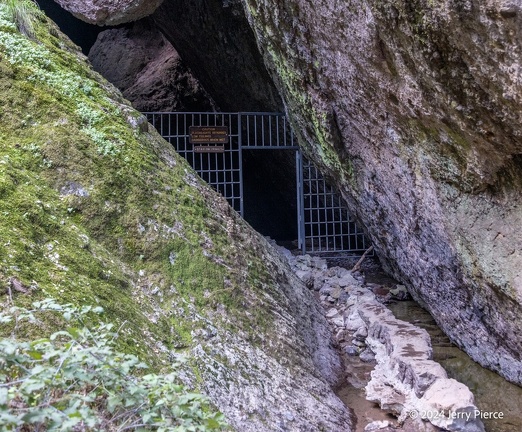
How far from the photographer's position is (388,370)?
13.7 ft

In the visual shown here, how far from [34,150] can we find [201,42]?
21.4 feet

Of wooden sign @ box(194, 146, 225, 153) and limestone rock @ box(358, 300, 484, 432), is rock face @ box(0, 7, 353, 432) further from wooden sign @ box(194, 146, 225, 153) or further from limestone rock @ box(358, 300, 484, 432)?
wooden sign @ box(194, 146, 225, 153)

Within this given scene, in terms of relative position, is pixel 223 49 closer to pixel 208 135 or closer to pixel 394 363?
pixel 208 135

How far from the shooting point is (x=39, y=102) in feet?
12.6

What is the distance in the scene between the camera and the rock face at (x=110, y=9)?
6421 millimetres

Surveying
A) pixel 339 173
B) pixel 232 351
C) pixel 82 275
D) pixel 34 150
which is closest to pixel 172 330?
pixel 232 351

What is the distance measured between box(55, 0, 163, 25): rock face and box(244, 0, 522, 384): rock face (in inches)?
76.8

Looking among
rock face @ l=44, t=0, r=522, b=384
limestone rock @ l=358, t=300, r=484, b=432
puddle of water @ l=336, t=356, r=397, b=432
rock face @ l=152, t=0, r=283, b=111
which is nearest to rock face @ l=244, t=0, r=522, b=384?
rock face @ l=44, t=0, r=522, b=384

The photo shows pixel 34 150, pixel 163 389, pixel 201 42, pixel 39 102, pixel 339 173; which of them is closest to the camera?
pixel 163 389

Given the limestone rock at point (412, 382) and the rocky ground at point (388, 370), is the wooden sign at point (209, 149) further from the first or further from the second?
the limestone rock at point (412, 382)

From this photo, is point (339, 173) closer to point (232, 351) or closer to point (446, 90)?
point (446, 90)

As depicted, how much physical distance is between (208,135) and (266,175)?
3.50 metres

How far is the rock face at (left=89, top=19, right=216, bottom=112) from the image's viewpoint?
11.0 metres

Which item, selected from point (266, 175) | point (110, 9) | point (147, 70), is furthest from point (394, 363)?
point (147, 70)
